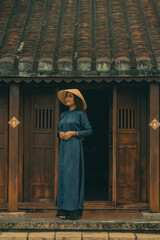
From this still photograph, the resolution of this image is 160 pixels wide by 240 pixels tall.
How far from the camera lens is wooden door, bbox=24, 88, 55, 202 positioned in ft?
27.5

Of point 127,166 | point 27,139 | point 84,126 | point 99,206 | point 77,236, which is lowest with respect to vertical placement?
point 77,236

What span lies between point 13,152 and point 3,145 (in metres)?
0.69

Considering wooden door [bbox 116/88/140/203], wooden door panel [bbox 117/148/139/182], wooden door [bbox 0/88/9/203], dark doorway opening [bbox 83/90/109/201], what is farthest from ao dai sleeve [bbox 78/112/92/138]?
dark doorway opening [bbox 83/90/109/201]

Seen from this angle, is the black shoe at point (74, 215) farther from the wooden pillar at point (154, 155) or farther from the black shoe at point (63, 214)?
the wooden pillar at point (154, 155)

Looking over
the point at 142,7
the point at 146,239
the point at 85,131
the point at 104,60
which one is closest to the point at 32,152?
the point at 85,131

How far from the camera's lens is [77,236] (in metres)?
6.82

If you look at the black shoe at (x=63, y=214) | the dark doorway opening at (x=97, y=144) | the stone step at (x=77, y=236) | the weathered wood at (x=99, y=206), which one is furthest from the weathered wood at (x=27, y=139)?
the dark doorway opening at (x=97, y=144)

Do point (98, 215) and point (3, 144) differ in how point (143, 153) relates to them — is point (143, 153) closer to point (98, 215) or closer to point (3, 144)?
point (98, 215)

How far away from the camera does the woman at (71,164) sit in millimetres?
7090

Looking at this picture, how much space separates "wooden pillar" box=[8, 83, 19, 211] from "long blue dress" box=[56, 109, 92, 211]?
1042mm

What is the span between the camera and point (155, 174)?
25.0 ft

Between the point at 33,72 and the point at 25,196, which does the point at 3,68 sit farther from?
the point at 25,196

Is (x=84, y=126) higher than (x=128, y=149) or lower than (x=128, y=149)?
higher

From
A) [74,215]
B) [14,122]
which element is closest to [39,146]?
[14,122]
